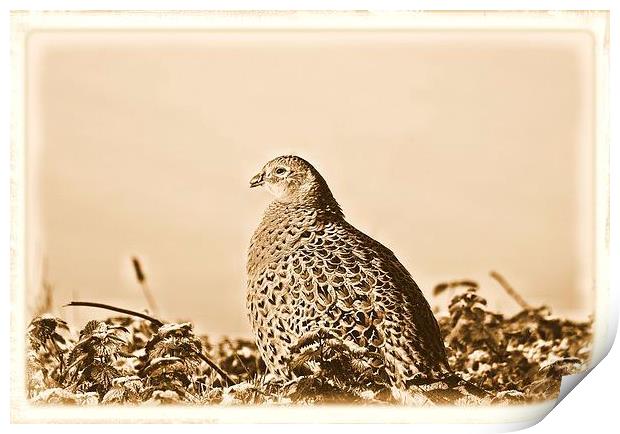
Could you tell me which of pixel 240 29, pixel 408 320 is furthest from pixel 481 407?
pixel 240 29

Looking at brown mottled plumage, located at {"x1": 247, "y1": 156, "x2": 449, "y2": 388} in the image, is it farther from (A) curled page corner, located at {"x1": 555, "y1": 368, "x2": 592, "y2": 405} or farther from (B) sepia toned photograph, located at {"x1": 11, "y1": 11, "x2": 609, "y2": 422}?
(A) curled page corner, located at {"x1": 555, "y1": 368, "x2": 592, "y2": 405}

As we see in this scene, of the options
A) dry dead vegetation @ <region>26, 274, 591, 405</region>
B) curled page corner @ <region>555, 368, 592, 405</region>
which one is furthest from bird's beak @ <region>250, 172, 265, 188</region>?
curled page corner @ <region>555, 368, 592, 405</region>

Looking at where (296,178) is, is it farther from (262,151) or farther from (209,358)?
(209,358)

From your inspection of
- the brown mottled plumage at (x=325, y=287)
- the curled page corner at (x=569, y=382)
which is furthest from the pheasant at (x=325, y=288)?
the curled page corner at (x=569, y=382)

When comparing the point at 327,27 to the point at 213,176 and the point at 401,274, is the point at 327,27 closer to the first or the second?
the point at 213,176

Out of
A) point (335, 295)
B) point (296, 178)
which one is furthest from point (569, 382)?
point (296, 178)

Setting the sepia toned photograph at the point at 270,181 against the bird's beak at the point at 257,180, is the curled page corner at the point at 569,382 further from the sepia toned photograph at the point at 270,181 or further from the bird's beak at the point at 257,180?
the bird's beak at the point at 257,180

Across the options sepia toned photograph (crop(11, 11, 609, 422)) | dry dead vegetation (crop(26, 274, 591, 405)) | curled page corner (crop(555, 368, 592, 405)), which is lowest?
curled page corner (crop(555, 368, 592, 405))

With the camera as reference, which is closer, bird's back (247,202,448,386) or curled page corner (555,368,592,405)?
bird's back (247,202,448,386)
